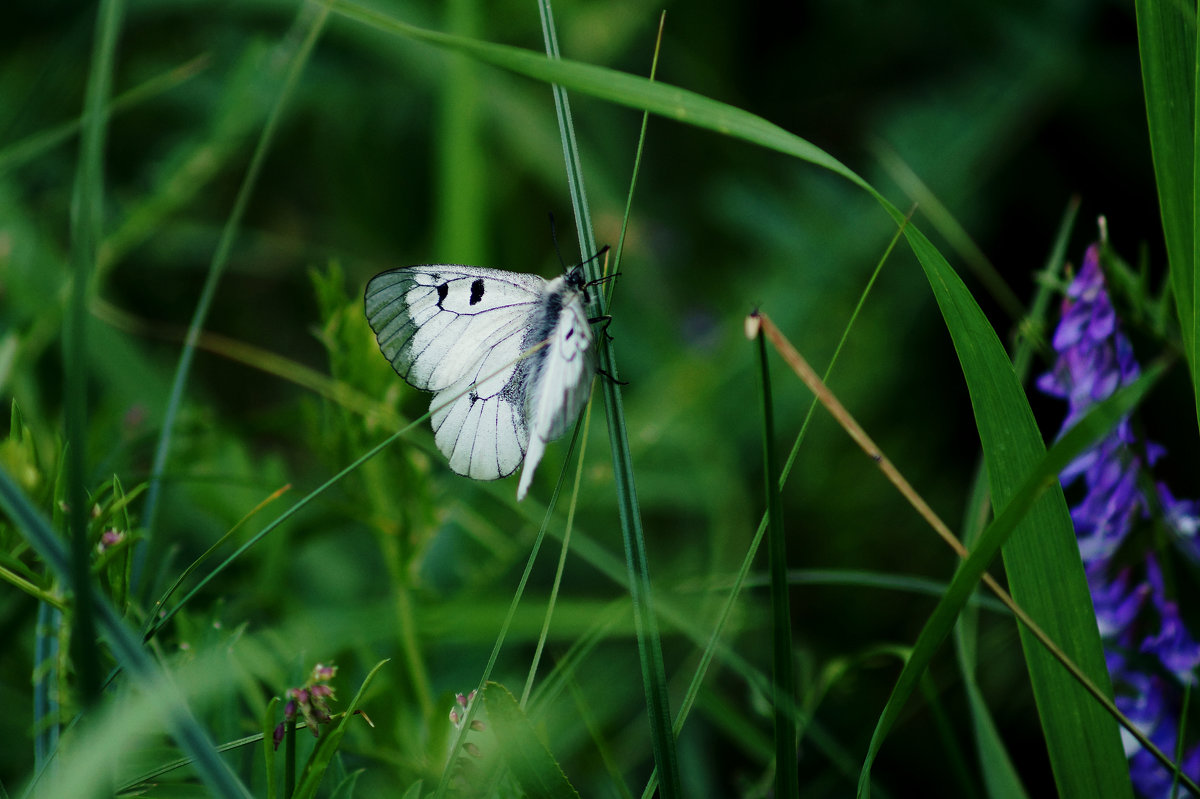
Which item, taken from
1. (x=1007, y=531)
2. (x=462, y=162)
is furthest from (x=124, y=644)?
(x=462, y=162)

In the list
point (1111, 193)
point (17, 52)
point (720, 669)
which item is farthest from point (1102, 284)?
point (17, 52)

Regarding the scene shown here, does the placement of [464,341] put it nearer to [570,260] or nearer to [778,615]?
[778,615]

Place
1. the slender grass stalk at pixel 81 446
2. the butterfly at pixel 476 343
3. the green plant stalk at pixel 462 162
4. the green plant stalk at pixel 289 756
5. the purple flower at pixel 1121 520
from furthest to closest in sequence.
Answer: the green plant stalk at pixel 462 162 → the butterfly at pixel 476 343 → the purple flower at pixel 1121 520 → the green plant stalk at pixel 289 756 → the slender grass stalk at pixel 81 446

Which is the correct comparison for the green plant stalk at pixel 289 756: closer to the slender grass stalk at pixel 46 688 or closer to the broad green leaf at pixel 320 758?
the broad green leaf at pixel 320 758

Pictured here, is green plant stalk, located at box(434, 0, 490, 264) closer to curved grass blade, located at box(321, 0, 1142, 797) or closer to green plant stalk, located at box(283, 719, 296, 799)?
curved grass blade, located at box(321, 0, 1142, 797)

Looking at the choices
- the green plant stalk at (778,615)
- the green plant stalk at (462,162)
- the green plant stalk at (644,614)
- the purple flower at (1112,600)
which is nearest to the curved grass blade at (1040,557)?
the green plant stalk at (644,614)

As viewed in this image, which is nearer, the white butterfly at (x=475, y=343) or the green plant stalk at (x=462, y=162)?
the white butterfly at (x=475, y=343)

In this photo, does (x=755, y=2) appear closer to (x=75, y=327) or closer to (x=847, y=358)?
(x=847, y=358)
